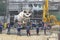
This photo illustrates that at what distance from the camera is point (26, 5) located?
1999 inches

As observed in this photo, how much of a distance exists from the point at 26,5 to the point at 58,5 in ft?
23.2

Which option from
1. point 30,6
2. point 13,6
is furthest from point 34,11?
point 13,6

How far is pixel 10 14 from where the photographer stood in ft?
168

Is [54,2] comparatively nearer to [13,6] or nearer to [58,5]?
[58,5]

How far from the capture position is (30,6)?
5059cm

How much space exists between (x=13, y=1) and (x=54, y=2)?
907 centimetres

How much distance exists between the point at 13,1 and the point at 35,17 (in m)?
6.11

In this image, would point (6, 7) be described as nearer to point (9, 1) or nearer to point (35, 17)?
point (9, 1)

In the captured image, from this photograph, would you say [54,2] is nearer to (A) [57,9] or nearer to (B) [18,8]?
(A) [57,9]

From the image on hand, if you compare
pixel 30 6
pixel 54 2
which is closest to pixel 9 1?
pixel 30 6

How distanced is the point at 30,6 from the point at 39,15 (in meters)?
2.71

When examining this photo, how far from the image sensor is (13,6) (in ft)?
165

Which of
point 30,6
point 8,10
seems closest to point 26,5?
point 30,6

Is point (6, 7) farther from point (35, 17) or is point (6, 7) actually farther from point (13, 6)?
point (35, 17)
